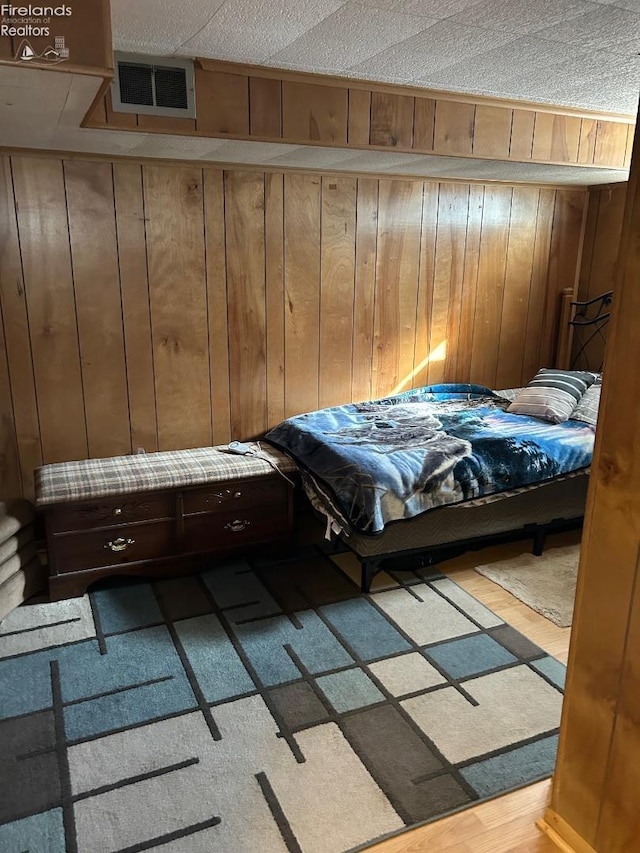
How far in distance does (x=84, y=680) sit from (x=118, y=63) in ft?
7.19

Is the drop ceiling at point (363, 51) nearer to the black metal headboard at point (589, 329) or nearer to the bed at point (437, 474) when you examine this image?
the bed at point (437, 474)

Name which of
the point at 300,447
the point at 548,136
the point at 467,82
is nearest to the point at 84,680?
the point at 300,447

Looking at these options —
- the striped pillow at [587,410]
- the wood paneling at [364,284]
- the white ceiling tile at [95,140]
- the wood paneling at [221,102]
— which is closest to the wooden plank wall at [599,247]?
the striped pillow at [587,410]

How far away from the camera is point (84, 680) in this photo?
234cm

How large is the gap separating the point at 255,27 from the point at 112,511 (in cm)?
195

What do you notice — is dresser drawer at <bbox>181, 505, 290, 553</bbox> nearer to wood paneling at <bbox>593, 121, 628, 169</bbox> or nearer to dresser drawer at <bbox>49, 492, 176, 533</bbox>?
dresser drawer at <bbox>49, 492, 176, 533</bbox>

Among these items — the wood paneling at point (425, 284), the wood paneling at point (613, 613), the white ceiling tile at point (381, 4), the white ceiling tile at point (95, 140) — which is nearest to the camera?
the wood paneling at point (613, 613)

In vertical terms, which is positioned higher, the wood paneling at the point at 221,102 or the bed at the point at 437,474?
the wood paneling at the point at 221,102

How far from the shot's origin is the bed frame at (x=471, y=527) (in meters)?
2.88

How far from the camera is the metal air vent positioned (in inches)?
91.0

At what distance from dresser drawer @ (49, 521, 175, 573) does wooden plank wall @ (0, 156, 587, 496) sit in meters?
0.57

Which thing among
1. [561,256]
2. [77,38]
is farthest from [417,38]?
[561,256]

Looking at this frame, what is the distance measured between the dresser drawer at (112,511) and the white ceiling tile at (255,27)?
1.78m

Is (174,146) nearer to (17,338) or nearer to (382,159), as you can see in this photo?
(382,159)
